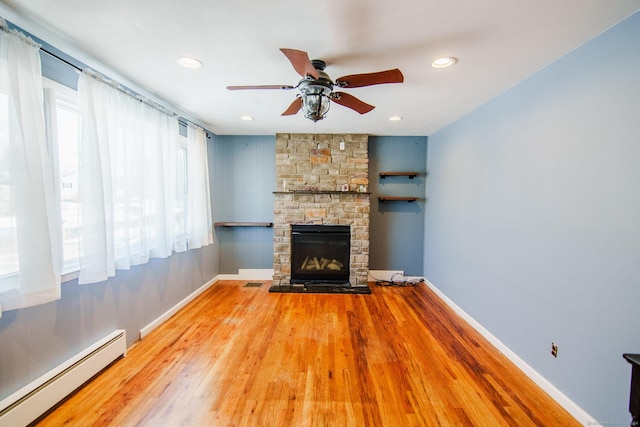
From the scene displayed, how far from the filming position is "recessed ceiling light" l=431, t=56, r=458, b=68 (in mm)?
1808

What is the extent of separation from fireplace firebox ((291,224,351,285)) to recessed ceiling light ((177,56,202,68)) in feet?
8.42

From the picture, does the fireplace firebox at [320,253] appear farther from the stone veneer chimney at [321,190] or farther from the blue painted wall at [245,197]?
the blue painted wall at [245,197]

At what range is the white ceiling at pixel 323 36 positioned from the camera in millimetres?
1348

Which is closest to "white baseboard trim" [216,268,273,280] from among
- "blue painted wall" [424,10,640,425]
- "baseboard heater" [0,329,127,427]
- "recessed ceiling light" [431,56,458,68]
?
"baseboard heater" [0,329,127,427]

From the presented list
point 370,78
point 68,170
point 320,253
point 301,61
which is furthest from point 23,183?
point 320,253

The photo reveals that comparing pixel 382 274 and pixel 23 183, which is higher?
pixel 23 183

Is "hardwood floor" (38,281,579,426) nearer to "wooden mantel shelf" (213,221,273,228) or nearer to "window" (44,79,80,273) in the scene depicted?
"window" (44,79,80,273)

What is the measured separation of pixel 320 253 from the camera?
4098mm

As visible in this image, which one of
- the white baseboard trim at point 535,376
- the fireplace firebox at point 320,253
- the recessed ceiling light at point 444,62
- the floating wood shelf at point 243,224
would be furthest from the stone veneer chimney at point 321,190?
the recessed ceiling light at point 444,62

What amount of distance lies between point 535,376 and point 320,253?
2.80m

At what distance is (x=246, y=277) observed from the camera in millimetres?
4316

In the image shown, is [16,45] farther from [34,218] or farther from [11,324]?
[11,324]

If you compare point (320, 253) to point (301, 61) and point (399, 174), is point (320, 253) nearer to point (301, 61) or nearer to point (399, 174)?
point (399, 174)

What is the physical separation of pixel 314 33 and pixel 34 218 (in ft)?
6.60
